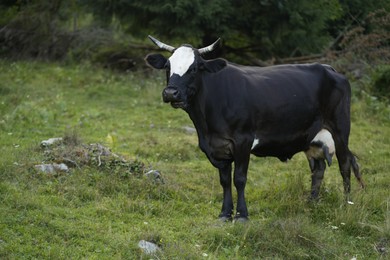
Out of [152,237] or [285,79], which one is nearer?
[152,237]

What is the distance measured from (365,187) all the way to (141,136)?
4.20 meters

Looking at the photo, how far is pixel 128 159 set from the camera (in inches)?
339

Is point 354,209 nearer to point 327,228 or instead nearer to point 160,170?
point 327,228

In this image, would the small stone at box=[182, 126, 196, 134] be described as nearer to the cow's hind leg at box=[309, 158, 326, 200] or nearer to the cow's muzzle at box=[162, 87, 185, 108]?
the cow's hind leg at box=[309, 158, 326, 200]

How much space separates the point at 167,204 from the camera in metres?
7.33

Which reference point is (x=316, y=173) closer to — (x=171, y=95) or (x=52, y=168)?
(x=171, y=95)

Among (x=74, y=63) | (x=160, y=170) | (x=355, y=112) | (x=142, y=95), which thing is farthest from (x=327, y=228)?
(x=74, y=63)

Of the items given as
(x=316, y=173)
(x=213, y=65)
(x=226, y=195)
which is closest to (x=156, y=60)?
(x=213, y=65)

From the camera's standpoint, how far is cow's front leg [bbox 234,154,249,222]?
7008 millimetres

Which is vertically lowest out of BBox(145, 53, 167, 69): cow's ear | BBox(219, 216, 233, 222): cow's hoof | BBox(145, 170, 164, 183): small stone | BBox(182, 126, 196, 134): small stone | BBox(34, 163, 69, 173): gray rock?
BBox(182, 126, 196, 134): small stone

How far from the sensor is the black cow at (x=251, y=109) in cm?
696

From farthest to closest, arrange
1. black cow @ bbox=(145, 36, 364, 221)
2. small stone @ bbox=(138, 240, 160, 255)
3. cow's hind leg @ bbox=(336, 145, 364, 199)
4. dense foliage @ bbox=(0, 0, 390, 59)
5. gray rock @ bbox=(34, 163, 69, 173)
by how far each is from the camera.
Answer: dense foliage @ bbox=(0, 0, 390, 59)
cow's hind leg @ bbox=(336, 145, 364, 199)
gray rock @ bbox=(34, 163, 69, 173)
black cow @ bbox=(145, 36, 364, 221)
small stone @ bbox=(138, 240, 160, 255)

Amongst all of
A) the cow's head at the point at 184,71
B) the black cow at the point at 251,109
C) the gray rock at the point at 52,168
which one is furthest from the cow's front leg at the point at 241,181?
the gray rock at the point at 52,168

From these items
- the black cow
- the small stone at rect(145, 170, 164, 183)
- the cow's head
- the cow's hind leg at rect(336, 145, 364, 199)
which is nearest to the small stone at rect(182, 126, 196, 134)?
the small stone at rect(145, 170, 164, 183)
